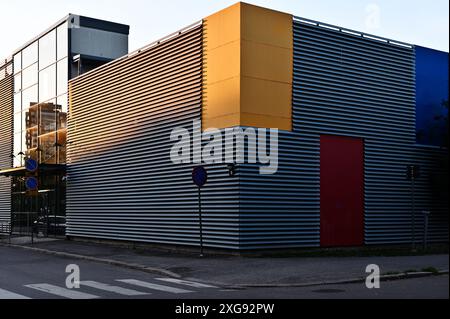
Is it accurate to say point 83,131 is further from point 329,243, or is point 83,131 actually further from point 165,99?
point 329,243

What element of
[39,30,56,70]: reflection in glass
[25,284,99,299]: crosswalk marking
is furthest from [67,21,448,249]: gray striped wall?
[25,284,99,299]: crosswalk marking

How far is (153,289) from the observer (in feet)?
40.7

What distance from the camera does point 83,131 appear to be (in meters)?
27.5

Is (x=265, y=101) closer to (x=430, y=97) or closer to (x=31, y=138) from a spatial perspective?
(x=430, y=97)

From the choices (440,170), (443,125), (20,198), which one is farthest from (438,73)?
(20,198)

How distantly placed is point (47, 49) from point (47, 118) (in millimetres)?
3765

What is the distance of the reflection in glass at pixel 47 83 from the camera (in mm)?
30750

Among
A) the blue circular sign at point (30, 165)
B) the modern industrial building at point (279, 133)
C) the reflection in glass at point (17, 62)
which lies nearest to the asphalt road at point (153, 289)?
the modern industrial building at point (279, 133)

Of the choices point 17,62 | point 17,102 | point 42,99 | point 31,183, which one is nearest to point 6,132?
point 17,102

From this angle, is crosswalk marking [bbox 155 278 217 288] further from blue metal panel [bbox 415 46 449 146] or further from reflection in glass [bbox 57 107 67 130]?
reflection in glass [bbox 57 107 67 130]

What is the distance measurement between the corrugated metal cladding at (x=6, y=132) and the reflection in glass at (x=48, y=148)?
5.56 m

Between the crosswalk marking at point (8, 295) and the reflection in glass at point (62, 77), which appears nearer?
the crosswalk marking at point (8, 295)

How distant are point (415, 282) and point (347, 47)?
35.3 feet

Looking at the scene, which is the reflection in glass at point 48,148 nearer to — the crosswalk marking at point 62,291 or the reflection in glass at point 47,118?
the reflection in glass at point 47,118
